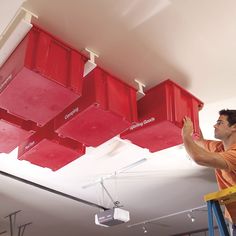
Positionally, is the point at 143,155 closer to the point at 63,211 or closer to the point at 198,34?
the point at 198,34

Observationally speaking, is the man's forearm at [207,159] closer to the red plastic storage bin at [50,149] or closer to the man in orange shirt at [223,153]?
the man in orange shirt at [223,153]

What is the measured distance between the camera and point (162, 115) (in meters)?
2.93

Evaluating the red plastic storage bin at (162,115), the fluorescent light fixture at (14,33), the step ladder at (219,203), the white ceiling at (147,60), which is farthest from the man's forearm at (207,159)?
the fluorescent light fixture at (14,33)

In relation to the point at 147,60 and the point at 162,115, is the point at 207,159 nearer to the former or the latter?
the point at 162,115

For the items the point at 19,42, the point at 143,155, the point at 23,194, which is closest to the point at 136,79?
the point at 19,42

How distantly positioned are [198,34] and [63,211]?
5291 mm

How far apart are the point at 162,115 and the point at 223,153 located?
654 millimetres

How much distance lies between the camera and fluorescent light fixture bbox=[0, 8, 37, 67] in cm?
243

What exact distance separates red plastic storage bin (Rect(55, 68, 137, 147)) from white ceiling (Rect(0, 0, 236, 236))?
21 cm

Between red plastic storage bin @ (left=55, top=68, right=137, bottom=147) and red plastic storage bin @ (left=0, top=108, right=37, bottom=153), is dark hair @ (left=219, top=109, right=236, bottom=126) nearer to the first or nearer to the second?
red plastic storage bin @ (left=55, top=68, right=137, bottom=147)

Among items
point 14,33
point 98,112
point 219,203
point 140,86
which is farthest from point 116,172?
point 14,33

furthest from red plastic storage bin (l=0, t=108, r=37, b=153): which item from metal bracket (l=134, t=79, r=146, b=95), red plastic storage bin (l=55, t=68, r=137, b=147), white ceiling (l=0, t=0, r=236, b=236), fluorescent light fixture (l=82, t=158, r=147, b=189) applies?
Result: fluorescent light fixture (l=82, t=158, r=147, b=189)

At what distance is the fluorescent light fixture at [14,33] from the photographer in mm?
2430

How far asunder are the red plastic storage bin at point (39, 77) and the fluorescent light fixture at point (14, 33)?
50 mm
